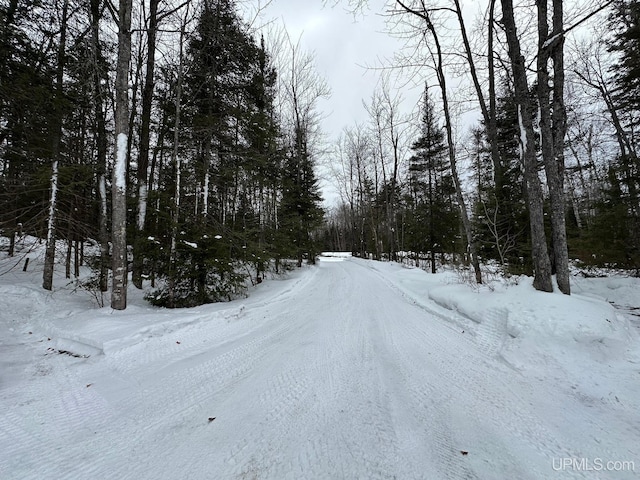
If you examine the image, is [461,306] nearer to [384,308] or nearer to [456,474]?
[384,308]

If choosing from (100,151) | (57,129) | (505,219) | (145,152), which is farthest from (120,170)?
(505,219)

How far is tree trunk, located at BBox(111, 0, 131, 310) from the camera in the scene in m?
5.51

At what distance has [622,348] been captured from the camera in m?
3.14

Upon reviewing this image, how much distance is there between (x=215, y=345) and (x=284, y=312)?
222 centimetres

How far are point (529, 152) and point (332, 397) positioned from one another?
242 inches

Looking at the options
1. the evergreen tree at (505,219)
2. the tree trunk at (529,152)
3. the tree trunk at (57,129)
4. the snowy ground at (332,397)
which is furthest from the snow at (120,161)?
the evergreen tree at (505,219)

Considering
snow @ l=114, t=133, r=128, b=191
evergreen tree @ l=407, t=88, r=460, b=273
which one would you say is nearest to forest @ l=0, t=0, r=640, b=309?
snow @ l=114, t=133, r=128, b=191

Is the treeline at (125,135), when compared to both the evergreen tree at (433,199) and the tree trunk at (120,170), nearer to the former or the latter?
the tree trunk at (120,170)

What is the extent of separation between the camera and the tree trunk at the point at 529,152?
16.4ft

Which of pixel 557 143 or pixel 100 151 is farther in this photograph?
pixel 100 151

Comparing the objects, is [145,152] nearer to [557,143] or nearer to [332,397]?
[332,397]

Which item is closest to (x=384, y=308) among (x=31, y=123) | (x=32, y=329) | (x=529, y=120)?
(x=529, y=120)

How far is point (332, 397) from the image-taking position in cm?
247

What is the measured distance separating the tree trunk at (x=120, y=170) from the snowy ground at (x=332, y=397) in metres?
0.99
